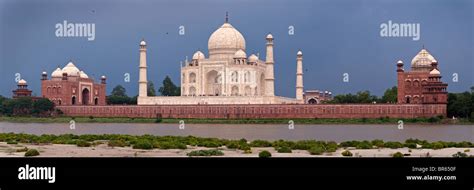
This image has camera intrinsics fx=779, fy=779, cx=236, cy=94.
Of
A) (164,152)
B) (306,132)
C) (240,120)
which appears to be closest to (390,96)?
(240,120)

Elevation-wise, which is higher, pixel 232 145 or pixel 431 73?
pixel 431 73

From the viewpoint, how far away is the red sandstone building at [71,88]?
69.8 m

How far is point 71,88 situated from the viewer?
231 ft

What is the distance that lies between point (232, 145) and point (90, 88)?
5036 cm

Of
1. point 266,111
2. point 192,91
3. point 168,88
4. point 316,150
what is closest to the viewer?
point 316,150

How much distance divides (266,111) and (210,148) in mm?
35534

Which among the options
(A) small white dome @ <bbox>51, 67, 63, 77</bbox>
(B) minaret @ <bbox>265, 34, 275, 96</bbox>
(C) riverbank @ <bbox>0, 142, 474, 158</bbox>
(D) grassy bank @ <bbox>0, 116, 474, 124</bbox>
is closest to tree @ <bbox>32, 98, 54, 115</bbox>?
(D) grassy bank @ <bbox>0, 116, 474, 124</bbox>

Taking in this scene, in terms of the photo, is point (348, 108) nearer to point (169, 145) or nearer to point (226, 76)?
point (226, 76)

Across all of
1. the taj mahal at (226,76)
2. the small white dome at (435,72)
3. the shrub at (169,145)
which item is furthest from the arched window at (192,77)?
the shrub at (169,145)

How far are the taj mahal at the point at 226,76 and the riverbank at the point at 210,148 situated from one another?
117 ft

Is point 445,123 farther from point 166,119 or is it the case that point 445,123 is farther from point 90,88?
point 90,88

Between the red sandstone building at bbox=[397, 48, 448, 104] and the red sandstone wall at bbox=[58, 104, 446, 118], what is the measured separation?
1.59 meters
